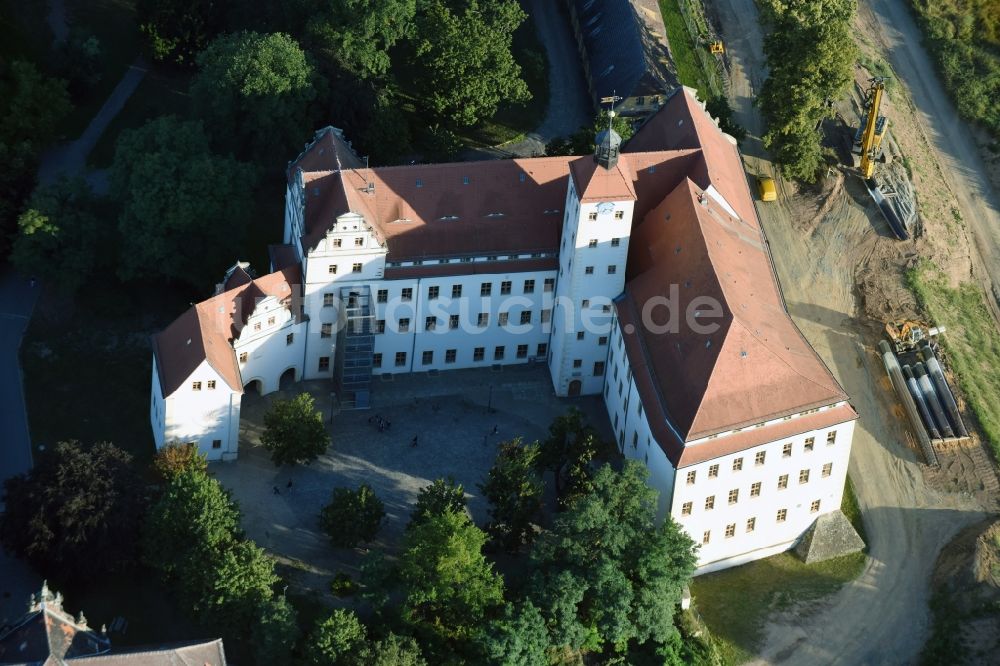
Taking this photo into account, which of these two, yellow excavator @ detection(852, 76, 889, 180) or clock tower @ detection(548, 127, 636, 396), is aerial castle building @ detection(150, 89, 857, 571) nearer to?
clock tower @ detection(548, 127, 636, 396)

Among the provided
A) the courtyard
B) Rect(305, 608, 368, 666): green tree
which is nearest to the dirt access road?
the courtyard

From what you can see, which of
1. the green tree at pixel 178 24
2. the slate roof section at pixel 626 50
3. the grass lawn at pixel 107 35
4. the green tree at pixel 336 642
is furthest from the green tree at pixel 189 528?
the slate roof section at pixel 626 50

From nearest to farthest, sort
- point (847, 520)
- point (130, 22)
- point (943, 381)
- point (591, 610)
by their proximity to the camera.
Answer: point (591, 610) → point (847, 520) → point (943, 381) → point (130, 22)

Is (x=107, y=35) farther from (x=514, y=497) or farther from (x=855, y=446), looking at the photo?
(x=855, y=446)

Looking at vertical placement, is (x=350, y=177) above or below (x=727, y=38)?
below

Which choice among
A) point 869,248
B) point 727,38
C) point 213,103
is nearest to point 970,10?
point 727,38

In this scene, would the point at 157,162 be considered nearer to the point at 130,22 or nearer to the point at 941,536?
the point at 130,22
